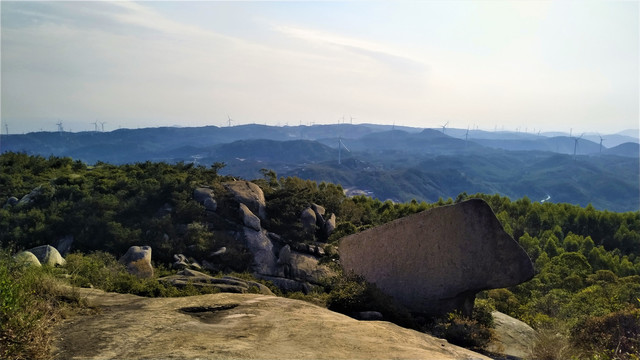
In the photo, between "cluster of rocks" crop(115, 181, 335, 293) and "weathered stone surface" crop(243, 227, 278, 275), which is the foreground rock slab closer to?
"cluster of rocks" crop(115, 181, 335, 293)

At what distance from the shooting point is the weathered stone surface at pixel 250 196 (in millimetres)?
23766

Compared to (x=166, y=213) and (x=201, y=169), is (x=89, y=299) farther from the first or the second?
(x=201, y=169)

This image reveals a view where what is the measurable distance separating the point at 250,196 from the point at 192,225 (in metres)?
4.32

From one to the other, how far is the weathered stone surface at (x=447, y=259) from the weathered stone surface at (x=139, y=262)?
8871 millimetres

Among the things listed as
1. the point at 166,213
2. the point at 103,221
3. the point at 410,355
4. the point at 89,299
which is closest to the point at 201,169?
the point at 166,213

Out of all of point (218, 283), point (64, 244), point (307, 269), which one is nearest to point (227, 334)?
point (218, 283)

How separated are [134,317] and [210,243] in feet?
38.8

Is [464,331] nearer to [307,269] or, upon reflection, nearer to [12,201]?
[307,269]

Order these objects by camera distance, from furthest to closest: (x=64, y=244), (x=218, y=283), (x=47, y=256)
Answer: (x=64, y=244) → (x=47, y=256) → (x=218, y=283)

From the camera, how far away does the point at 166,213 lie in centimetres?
2242

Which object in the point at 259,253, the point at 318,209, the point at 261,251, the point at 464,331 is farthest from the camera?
the point at 318,209

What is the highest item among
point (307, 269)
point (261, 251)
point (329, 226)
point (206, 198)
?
point (206, 198)

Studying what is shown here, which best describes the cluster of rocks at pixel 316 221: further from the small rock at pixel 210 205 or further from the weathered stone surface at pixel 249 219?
the small rock at pixel 210 205

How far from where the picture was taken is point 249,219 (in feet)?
72.4
